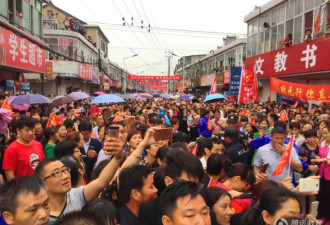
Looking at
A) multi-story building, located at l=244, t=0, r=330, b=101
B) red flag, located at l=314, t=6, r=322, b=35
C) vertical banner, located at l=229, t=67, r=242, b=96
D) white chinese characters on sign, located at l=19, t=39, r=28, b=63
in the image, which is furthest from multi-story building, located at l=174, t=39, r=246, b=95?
white chinese characters on sign, located at l=19, t=39, r=28, b=63

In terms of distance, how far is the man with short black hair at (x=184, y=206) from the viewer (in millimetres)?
2029

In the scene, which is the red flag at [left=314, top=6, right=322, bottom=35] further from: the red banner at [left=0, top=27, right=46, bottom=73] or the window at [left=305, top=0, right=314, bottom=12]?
the red banner at [left=0, top=27, right=46, bottom=73]

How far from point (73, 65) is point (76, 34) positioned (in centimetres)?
490

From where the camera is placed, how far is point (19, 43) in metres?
11.2

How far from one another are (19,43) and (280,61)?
12656 millimetres

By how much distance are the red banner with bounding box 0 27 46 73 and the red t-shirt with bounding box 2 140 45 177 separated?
652 cm

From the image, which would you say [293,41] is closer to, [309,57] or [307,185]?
[309,57]

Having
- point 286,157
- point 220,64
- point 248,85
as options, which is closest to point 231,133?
point 286,157

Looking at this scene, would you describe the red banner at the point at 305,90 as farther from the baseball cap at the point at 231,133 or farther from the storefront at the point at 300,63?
the baseball cap at the point at 231,133

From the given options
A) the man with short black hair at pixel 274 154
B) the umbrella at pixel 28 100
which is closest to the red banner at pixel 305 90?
the man with short black hair at pixel 274 154

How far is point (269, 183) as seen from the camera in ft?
9.64

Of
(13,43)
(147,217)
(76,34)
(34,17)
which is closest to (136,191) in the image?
(147,217)

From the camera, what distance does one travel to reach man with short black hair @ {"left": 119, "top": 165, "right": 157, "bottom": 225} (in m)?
2.63

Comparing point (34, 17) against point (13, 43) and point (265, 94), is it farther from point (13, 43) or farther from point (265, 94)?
point (265, 94)
